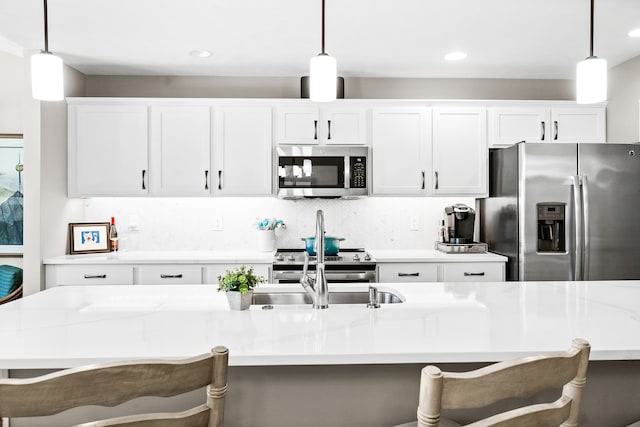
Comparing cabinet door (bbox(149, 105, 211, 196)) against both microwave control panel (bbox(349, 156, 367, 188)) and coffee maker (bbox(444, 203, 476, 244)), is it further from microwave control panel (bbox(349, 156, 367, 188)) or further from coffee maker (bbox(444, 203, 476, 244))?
coffee maker (bbox(444, 203, 476, 244))

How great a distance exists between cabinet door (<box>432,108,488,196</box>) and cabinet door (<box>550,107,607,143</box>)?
64cm

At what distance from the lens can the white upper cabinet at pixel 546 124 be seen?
152 inches

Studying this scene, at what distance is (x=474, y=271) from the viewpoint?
3.57 m

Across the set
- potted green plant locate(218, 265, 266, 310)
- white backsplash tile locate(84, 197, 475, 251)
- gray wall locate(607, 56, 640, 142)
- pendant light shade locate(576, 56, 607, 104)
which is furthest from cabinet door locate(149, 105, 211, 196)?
gray wall locate(607, 56, 640, 142)

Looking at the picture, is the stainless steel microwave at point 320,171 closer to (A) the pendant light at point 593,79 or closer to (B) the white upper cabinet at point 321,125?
(B) the white upper cabinet at point 321,125

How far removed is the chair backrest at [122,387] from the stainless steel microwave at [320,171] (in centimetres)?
277

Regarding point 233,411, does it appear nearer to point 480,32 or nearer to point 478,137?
point 480,32

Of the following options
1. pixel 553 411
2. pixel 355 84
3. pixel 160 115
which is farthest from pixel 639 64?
pixel 160 115

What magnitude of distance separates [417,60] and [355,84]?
2.09ft

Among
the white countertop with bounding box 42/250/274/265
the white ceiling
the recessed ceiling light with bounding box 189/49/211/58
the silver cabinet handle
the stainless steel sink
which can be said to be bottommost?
the silver cabinet handle

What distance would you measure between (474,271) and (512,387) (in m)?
2.70

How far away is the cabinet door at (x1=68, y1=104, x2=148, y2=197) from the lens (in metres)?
3.71

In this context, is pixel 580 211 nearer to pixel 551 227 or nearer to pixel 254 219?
pixel 551 227

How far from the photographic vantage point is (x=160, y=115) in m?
3.76
